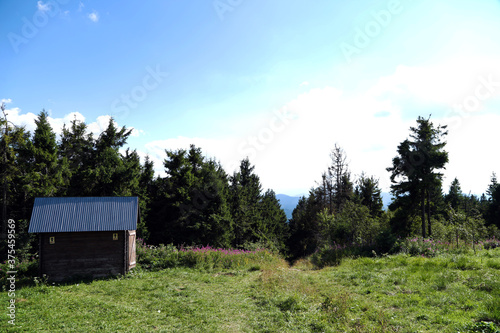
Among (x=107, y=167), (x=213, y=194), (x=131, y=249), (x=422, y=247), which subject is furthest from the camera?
(x=213, y=194)

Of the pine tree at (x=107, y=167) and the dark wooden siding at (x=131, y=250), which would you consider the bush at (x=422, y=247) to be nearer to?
the dark wooden siding at (x=131, y=250)

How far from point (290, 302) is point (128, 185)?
75.1ft

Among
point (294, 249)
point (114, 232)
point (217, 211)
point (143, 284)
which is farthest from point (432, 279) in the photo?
point (294, 249)

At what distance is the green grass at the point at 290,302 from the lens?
25.0 ft

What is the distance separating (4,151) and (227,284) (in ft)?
70.0

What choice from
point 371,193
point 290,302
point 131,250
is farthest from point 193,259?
point 371,193

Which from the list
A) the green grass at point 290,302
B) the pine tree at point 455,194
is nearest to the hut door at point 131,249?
the green grass at point 290,302

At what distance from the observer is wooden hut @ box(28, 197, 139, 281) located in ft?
49.9

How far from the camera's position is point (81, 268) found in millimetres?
15406

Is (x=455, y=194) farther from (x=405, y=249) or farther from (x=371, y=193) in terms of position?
(x=405, y=249)

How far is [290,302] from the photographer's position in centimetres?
957

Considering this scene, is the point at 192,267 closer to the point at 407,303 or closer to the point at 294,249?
the point at 407,303

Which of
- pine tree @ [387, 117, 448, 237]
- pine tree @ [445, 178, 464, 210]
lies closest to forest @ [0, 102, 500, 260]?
pine tree @ [387, 117, 448, 237]

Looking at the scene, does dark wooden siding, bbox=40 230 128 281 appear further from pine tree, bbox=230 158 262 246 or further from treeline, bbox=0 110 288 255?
pine tree, bbox=230 158 262 246
